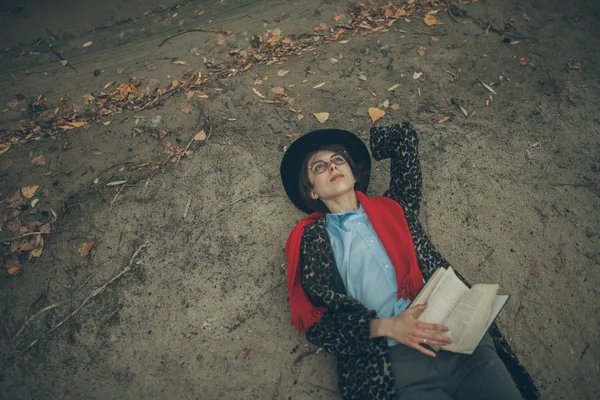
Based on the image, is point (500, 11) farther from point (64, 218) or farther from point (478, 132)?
point (64, 218)

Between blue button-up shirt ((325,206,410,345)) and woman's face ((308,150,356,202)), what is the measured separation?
255mm

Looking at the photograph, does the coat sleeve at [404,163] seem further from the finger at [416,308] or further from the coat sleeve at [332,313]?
the finger at [416,308]

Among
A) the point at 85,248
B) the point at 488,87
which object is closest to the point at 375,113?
the point at 488,87

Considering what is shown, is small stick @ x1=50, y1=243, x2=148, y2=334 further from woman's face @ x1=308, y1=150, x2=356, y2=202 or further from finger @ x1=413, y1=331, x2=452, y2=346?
finger @ x1=413, y1=331, x2=452, y2=346

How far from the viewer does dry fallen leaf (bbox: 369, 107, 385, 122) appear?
4578mm

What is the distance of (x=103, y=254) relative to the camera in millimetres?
3898

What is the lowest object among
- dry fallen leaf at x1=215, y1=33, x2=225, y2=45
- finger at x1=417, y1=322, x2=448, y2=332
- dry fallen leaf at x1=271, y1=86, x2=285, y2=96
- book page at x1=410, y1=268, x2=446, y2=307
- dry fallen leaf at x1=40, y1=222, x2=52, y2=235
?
finger at x1=417, y1=322, x2=448, y2=332

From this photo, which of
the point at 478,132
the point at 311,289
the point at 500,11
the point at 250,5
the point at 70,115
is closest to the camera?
the point at 311,289

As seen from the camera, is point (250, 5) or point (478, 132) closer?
point (478, 132)

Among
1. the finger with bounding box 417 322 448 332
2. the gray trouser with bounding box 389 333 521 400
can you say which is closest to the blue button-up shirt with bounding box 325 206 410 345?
the gray trouser with bounding box 389 333 521 400

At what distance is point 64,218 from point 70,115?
159 cm

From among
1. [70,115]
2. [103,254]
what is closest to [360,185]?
[103,254]

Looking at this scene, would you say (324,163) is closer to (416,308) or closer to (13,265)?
(416,308)

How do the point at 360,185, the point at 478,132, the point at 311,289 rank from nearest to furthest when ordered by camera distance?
the point at 311,289, the point at 360,185, the point at 478,132
